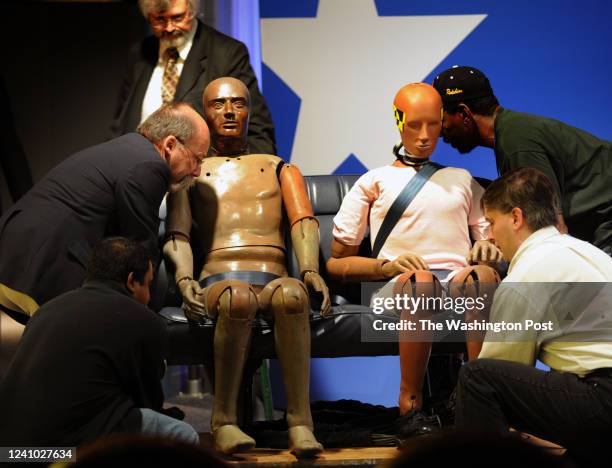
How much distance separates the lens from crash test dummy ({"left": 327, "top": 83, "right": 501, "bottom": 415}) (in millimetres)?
4668

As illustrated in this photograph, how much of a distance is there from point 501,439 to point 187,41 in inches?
170

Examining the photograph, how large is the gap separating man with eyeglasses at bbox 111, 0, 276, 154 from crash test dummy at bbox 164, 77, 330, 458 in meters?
0.45

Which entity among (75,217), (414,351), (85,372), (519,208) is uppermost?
(75,217)

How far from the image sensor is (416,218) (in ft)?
15.6

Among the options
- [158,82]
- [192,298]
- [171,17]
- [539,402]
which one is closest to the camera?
[539,402]

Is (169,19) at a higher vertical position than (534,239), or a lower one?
higher

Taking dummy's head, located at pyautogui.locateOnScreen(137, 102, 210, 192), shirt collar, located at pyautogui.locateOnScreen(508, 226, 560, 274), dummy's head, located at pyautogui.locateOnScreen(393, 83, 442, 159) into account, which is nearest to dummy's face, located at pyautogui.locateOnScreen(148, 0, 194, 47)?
dummy's head, located at pyautogui.locateOnScreen(137, 102, 210, 192)

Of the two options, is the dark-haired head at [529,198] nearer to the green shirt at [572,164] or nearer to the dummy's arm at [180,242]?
the green shirt at [572,164]

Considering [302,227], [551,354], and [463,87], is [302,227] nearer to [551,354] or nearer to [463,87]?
[463,87]

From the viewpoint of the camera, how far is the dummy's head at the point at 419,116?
15.6ft

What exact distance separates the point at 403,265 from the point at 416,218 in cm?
28

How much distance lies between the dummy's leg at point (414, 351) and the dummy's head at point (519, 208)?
0.76 meters

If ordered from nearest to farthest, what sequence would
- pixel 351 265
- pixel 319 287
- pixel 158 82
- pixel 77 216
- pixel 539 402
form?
pixel 539 402 → pixel 77 216 → pixel 319 287 → pixel 351 265 → pixel 158 82

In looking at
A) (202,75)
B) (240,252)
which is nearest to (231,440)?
(240,252)
